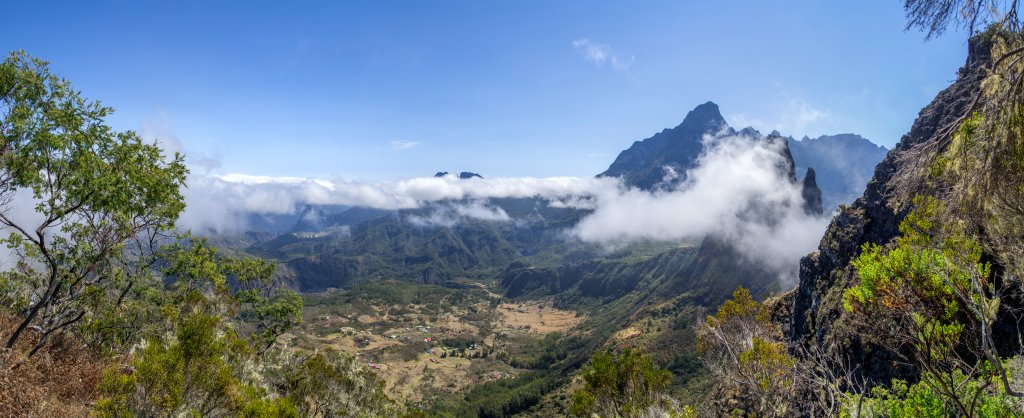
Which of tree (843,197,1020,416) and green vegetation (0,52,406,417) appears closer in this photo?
tree (843,197,1020,416)

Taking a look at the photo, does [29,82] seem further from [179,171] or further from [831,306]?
[831,306]

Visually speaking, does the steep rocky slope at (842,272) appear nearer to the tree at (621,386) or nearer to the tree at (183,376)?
the tree at (621,386)

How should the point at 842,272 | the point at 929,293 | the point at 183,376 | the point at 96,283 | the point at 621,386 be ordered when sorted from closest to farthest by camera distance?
the point at 929,293, the point at 183,376, the point at 96,283, the point at 621,386, the point at 842,272

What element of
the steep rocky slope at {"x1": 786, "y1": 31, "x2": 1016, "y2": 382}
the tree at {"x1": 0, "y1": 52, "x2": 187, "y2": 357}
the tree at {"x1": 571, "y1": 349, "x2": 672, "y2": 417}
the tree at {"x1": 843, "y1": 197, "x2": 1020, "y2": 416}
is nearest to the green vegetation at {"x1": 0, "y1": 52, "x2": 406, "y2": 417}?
the tree at {"x1": 0, "y1": 52, "x2": 187, "y2": 357}

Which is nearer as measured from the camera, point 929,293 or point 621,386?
point 929,293

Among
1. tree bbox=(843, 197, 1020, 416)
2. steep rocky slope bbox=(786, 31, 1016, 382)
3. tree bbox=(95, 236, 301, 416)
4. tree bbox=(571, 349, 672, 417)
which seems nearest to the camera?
tree bbox=(843, 197, 1020, 416)

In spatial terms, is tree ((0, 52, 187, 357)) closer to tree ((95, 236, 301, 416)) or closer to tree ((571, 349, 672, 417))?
tree ((95, 236, 301, 416))

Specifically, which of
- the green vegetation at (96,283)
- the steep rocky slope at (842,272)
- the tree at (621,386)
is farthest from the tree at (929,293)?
the steep rocky slope at (842,272)

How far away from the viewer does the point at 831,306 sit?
60031 millimetres

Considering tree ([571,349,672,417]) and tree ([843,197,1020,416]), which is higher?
tree ([843,197,1020,416])

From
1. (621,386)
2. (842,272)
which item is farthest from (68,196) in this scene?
(842,272)

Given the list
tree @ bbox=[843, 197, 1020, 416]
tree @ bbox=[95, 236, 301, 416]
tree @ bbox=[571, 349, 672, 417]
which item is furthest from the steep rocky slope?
tree @ bbox=[95, 236, 301, 416]

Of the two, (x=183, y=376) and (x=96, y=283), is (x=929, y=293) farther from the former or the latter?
(x=96, y=283)

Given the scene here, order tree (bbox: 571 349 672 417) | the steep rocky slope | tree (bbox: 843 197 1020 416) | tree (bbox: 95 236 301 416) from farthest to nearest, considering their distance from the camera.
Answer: the steep rocky slope, tree (bbox: 571 349 672 417), tree (bbox: 95 236 301 416), tree (bbox: 843 197 1020 416)
